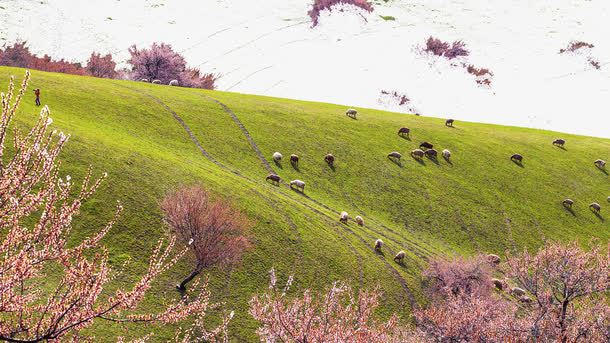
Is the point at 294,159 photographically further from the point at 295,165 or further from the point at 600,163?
the point at 600,163

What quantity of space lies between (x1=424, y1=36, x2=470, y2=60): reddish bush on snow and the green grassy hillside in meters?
49.9

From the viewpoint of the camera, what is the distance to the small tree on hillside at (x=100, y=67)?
11912 centimetres

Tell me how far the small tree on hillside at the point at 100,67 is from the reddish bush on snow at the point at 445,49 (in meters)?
93.7

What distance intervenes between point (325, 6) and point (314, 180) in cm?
10745

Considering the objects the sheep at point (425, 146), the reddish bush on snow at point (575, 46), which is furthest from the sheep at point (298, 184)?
the reddish bush on snow at point (575, 46)

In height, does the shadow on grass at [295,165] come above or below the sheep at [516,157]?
below

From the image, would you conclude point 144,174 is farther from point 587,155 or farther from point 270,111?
point 587,155

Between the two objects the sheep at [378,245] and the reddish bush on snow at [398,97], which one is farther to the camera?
the reddish bush on snow at [398,97]

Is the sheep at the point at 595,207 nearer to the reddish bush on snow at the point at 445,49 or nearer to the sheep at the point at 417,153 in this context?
the sheep at the point at 417,153

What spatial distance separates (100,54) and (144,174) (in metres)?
94.5

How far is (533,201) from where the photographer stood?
72.1 meters

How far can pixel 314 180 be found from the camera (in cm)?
6644

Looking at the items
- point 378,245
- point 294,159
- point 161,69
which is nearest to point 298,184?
point 294,159

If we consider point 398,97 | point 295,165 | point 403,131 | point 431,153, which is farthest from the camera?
point 398,97
